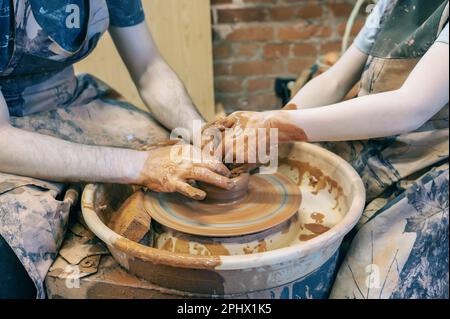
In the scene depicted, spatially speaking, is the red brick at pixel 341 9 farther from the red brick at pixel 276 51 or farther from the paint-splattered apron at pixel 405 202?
the paint-splattered apron at pixel 405 202

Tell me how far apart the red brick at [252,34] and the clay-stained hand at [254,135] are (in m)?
1.58

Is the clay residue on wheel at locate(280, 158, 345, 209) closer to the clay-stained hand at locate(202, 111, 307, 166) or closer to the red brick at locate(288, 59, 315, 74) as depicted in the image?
the clay-stained hand at locate(202, 111, 307, 166)

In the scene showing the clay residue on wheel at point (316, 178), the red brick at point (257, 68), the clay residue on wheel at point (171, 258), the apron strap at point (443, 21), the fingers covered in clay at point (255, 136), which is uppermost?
the apron strap at point (443, 21)

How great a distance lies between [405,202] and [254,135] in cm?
42

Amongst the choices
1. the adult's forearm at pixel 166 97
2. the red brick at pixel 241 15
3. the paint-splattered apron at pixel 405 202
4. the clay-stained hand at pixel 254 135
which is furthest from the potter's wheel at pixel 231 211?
the red brick at pixel 241 15

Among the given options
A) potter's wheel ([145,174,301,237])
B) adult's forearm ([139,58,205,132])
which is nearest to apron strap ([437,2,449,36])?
potter's wheel ([145,174,301,237])

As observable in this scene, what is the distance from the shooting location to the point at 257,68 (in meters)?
2.83

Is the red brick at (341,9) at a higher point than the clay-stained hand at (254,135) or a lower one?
lower

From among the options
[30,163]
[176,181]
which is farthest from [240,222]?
[30,163]

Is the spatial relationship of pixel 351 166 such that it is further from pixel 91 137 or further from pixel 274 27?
pixel 274 27

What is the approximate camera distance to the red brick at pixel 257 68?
2.81 m

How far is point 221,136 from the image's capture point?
1277 millimetres

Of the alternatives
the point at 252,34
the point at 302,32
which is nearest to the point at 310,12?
the point at 302,32

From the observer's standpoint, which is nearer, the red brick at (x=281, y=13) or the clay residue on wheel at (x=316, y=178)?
the clay residue on wheel at (x=316, y=178)
